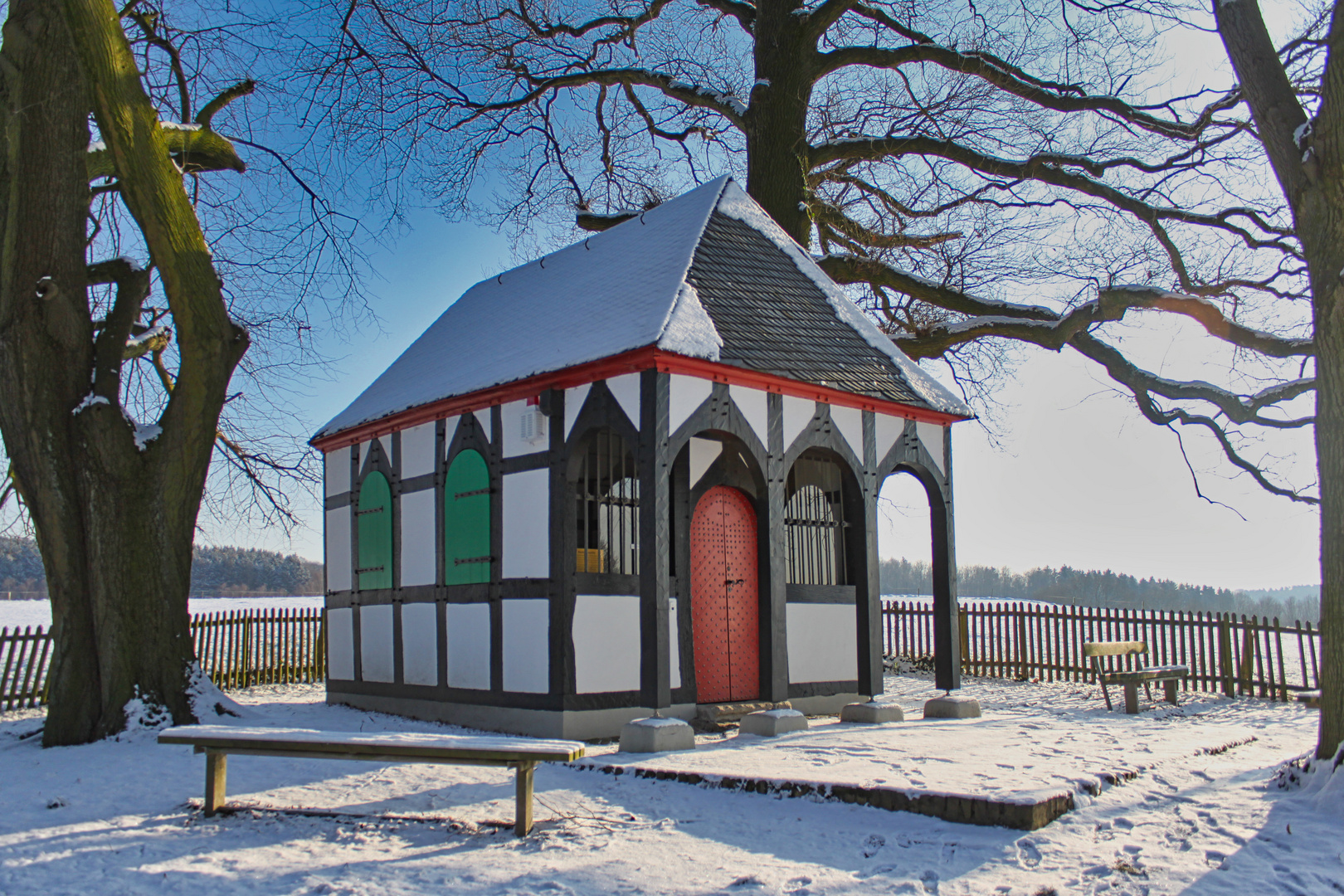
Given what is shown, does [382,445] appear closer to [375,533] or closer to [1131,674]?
[375,533]

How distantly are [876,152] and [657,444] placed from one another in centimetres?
971

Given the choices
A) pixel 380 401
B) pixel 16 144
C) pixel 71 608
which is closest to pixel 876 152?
pixel 380 401

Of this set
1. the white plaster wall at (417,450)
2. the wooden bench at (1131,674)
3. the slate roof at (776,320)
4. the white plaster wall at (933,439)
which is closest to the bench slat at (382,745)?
the slate roof at (776,320)

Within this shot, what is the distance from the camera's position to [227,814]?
6.24 m

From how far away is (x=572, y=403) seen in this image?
969cm

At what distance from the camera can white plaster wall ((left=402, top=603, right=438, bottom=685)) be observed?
37.3 feet

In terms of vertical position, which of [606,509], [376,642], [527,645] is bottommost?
[376,642]

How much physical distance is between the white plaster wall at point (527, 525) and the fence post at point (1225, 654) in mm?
10281

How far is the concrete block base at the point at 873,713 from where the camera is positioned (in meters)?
9.90

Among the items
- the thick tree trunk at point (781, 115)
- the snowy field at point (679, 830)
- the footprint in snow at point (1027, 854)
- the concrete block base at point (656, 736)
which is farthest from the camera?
the thick tree trunk at point (781, 115)

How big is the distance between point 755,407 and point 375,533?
5.53m

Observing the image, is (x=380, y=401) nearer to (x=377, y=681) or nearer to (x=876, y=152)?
(x=377, y=681)

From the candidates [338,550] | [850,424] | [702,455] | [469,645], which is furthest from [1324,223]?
[338,550]

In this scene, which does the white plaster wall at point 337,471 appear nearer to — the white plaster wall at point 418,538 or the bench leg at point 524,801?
the white plaster wall at point 418,538
